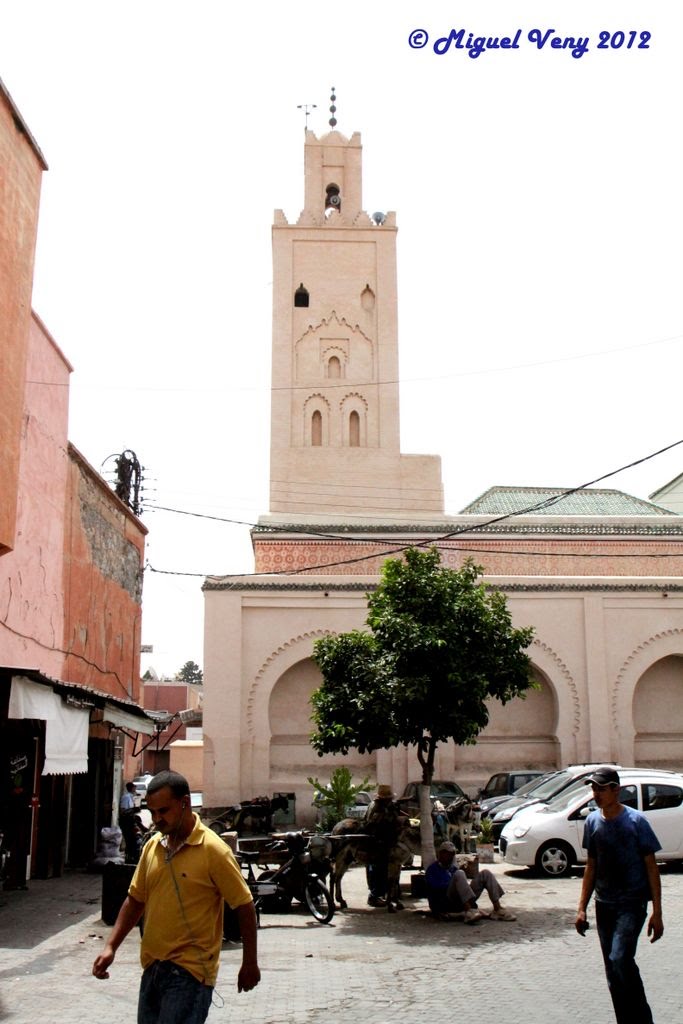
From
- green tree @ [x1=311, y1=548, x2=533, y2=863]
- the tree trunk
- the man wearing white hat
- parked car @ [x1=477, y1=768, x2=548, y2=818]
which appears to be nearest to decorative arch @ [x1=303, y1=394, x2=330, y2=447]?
parked car @ [x1=477, y1=768, x2=548, y2=818]

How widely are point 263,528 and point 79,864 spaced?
1146 cm

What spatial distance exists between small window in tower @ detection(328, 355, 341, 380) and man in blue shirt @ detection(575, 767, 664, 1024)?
2495cm

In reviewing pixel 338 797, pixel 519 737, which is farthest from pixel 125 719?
pixel 519 737

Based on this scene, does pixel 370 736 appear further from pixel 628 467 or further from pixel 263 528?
pixel 263 528

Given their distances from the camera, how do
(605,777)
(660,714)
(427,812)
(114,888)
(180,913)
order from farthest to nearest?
(660,714) < (427,812) < (114,888) < (605,777) < (180,913)

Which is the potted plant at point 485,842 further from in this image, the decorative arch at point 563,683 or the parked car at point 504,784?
the decorative arch at point 563,683

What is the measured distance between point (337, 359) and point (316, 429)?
2323mm

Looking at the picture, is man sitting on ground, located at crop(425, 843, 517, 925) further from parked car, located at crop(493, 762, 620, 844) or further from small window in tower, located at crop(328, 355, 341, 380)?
small window in tower, located at crop(328, 355, 341, 380)

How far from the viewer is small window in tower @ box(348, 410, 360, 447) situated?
29.2m

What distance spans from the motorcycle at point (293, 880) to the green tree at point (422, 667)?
180 centimetres

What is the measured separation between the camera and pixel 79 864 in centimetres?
1530

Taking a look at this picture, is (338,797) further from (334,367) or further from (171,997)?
(334,367)

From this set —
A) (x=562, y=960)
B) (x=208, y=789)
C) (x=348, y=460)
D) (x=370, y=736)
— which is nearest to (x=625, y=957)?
(x=562, y=960)

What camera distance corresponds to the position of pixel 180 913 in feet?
12.8
